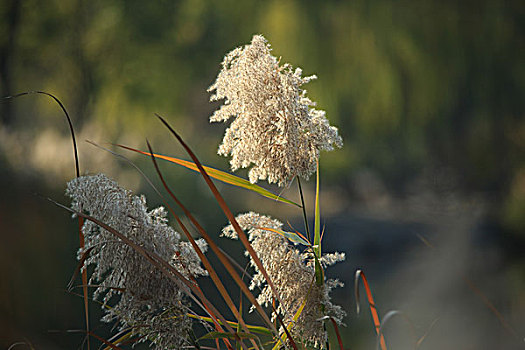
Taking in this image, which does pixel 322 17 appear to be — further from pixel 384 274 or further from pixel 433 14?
pixel 384 274

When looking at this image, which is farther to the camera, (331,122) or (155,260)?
(331,122)

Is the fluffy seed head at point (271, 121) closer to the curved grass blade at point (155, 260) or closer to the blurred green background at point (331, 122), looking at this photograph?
the curved grass blade at point (155, 260)

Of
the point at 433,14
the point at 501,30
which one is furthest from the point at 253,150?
the point at 501,30

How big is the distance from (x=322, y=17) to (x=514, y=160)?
68 cm

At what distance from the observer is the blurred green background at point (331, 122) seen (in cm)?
121

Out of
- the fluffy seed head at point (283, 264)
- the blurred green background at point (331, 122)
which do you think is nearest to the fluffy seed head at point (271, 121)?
the fluffy seed head at point (283, 264)

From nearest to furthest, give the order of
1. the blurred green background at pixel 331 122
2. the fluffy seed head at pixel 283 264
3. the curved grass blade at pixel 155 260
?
the curved grass blade at pixel 155 260, the fluffy seed head at pixel 283 264, the blurred green background at pixel 331 122

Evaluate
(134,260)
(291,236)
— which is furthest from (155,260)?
(291,236)

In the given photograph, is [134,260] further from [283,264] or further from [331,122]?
[331,122]

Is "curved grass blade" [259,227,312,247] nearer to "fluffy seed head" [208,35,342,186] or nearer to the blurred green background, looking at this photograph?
"fluffy seed head" [208,35,342,186]

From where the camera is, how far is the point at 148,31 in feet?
4.15

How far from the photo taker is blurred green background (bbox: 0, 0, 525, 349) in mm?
1214

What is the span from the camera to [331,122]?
1239 millimetres

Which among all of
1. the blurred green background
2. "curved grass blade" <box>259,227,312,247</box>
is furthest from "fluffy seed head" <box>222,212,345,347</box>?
the blurred green background
